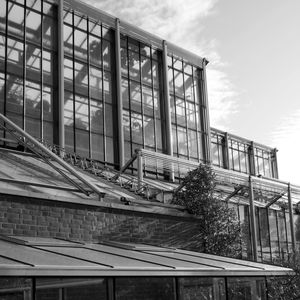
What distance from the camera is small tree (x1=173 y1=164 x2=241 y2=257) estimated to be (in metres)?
18.8

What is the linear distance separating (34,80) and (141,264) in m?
16.7

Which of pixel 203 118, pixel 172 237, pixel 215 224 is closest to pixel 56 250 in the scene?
pixel 172 237

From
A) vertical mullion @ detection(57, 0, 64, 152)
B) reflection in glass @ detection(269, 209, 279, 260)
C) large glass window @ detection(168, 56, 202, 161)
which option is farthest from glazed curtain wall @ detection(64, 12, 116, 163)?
reflection in glass @ detection(269, 209, 279, 260)

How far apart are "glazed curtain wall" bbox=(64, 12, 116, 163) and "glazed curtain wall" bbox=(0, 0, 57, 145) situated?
3.23ft

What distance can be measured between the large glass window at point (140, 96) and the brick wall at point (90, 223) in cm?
1328

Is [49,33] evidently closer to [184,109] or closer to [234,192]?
[184,109]

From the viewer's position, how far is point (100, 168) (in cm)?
2689

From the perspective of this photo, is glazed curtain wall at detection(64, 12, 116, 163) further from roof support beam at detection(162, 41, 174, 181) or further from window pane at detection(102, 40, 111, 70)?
roof support beam at detection(162, 41, 174, 181)

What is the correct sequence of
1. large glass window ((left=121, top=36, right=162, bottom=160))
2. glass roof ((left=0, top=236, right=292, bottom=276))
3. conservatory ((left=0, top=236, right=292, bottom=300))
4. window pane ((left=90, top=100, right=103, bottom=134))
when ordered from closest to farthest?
conservatory ((left=0, top=236, right=292, bottom=300)), glass roof ((left=0, top=236, right=292, bottom=276)), window pane ((left=90, top=100, right=103, bottom=134)), large glass window ((left=121, top=36, right=162, bottom=160))

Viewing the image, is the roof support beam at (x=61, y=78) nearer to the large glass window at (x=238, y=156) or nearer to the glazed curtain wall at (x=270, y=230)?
the glazed curtain wall at (x=270, y=230)

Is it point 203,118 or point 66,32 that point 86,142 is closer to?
point 66,32

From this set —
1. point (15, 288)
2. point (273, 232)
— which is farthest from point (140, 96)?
point (15, 288)

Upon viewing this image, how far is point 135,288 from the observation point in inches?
427

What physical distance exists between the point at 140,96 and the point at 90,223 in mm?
18495
